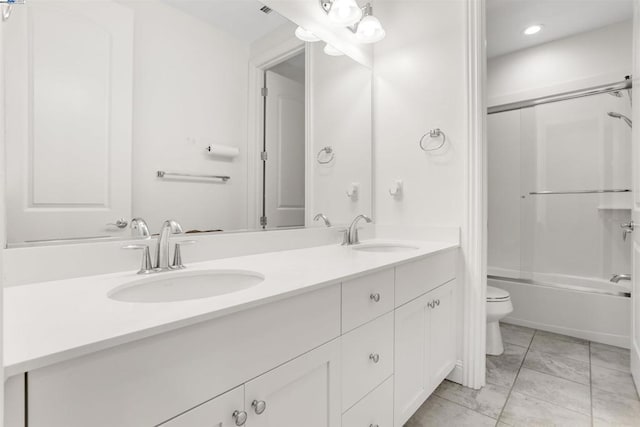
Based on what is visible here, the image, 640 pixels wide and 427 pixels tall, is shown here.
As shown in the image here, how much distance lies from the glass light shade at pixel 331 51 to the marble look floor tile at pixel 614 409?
2166 millimetres

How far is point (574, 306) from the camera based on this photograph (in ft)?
7.82

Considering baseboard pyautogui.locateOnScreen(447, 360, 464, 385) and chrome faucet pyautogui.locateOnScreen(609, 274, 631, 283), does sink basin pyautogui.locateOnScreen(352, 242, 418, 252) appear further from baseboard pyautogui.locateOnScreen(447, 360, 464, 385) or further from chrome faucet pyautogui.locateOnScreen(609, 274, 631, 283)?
chrome faucet pyautogui.locateOnScreen(609, 274, 631, 283)

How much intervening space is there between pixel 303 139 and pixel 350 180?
1.39ft

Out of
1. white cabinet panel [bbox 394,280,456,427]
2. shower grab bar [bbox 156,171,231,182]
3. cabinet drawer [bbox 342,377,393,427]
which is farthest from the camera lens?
white cabinet panel [bbox 394,280,456,427]

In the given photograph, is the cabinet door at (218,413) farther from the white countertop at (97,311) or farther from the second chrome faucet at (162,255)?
the second chrome faucet at (162,255)

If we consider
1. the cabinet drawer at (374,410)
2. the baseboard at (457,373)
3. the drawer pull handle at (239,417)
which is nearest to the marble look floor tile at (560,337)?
the baseboard at (457,373)

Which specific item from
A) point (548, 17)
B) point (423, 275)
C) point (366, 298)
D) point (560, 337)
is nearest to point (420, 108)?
point (423, 275)

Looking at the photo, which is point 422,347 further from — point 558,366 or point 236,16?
point 236,16

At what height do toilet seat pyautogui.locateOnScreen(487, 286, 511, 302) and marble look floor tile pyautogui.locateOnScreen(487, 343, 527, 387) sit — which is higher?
toilet seat pyautogui.locateOnScreen(487, 286, 511, 302)

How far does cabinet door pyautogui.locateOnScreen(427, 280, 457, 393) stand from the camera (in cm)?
148

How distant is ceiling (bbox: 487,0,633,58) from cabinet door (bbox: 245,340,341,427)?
2.54 m

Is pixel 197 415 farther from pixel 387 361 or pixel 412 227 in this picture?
pixel 412 227

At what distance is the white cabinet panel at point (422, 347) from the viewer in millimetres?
1243

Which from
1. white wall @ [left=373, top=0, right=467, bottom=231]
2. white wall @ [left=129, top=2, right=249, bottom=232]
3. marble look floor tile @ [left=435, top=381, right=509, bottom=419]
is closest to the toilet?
marble look floor tile @ [left=435, top=381, right=509, bottom=419]
